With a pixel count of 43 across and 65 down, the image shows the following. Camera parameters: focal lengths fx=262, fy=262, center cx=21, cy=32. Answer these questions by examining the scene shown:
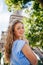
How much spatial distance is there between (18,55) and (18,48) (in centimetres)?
5

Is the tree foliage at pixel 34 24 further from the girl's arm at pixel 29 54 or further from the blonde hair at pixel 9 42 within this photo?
the girl's arm at pixel 29 54

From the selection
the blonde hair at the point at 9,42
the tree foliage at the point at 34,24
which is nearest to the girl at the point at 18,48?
the blonde hair at the point at 9,42

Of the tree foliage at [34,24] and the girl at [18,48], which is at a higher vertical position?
the girl at [18,48]

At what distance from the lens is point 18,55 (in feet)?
6.42

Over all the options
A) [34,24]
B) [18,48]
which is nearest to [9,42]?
[18,48]

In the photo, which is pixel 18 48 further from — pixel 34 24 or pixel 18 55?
pixel 34 24

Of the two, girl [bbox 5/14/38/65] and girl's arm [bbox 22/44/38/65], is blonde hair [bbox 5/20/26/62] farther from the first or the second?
girl's arm [bbox 22/44/38/65]

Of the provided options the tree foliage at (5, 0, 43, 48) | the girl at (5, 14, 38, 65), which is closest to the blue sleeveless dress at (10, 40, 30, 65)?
the girl at (5, 14, 38, 65)

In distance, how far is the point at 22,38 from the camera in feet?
6.70

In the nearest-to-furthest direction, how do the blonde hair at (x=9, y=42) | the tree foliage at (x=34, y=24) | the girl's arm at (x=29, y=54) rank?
the girl's arm at (x=29, y=54) < the blonde hair at (x=9, y=42) < the tree foliage at (x=34, y=24)

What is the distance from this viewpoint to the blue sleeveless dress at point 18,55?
6.32ft

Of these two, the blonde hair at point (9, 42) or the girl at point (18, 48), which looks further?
the blonde hair at point (9, 42)

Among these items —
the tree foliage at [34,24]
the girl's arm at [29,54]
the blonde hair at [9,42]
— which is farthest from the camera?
the tree foliage at [34,24]

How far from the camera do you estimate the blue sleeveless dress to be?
193cm
